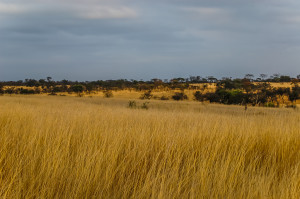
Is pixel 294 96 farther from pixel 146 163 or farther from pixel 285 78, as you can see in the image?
pixel 146 163

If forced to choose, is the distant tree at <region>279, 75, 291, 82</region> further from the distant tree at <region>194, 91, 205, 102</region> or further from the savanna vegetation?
the savanna vegetation

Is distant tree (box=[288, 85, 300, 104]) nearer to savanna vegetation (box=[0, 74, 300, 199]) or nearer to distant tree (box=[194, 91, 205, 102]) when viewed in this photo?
distant tree (box=[194, 91, 205, 102])

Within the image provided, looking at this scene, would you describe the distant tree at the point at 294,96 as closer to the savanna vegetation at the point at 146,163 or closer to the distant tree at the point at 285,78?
the distant tree at the point at 285,78

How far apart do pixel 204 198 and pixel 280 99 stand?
38797mm

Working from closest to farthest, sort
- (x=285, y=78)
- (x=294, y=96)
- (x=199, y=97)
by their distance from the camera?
1. (x=294, y=96)
2. (x=199, y=97)
3. (x=285, y=78)

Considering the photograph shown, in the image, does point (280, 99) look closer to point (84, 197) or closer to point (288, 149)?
point (288, 149)

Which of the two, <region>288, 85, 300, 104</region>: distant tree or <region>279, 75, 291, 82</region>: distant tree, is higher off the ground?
<region>279, 75, 291, 82</region>: distant tree

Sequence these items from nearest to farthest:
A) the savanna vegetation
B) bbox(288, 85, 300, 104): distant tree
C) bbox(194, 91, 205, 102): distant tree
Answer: the savanna vegetation, bbox(288, 85, 300, 104): distant tree, bbox(194, 91, 205, 102): distant tree

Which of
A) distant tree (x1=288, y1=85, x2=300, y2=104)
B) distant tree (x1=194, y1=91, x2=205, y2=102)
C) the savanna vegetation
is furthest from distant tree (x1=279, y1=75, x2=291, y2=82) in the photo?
the savanna vegetation

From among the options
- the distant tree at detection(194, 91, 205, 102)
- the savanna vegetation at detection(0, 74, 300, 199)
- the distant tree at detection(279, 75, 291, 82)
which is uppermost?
the distant tree at detection(279, 75, 291, 82)

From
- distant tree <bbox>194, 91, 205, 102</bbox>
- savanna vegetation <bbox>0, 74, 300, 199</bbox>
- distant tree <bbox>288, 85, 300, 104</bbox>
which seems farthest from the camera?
distant tree <bbox>194, 91, 205, 102</bbox>

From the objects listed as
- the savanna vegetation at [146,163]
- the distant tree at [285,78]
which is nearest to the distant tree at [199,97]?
the savanna vegetation at [146,163]

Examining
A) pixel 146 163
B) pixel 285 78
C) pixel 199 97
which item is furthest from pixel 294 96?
pixel 146 163

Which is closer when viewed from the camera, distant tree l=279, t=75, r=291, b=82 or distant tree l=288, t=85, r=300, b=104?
distant tree l=288, t=85, r=300, b=104
